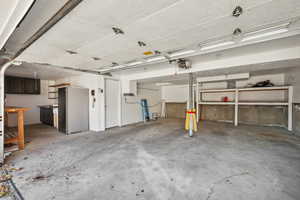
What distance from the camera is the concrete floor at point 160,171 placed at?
64.5 inches

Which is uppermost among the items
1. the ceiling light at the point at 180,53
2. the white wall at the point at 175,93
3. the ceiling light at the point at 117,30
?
the ceiling light at the point at 180,53

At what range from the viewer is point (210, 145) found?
337 centimetres

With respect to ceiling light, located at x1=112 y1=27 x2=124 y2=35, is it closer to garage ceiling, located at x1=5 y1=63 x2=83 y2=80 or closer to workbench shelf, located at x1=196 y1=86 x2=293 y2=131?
garage ceiling, located at x1=5 y1=63 x2=83 y2=80

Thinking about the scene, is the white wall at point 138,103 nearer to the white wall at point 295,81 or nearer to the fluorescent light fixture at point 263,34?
the fluorescent light fixture at point 263,34

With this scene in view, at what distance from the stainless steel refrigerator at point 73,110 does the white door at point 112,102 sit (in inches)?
30.9

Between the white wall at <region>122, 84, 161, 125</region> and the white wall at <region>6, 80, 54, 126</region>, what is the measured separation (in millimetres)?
4470

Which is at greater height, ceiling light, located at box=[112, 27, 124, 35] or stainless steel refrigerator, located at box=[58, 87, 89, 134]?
ceiling light, located at box=[112, 27, 124, 35]

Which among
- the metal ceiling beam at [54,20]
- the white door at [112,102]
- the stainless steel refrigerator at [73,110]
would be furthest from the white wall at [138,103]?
the metal ceiling beam at [54,20]

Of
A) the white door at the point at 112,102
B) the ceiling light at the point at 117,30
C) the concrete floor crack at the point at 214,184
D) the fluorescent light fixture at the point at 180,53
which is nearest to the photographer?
the concrete floor crack at the point at 214,184

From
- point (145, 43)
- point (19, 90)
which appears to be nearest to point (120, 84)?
point (145, 43)

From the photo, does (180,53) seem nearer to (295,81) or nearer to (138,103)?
(138,103)

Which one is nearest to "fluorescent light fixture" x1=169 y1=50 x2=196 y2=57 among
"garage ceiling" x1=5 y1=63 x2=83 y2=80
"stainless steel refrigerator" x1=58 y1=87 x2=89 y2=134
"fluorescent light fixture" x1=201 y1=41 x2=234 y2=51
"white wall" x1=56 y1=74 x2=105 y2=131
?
"fluorescent light fixture" x1=201 y1=41 x2=234 y2=51

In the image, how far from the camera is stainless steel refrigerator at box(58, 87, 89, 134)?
4550mm

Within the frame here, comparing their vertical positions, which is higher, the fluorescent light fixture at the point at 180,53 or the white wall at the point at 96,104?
the fluorescent light fixture at the point at 180,53
